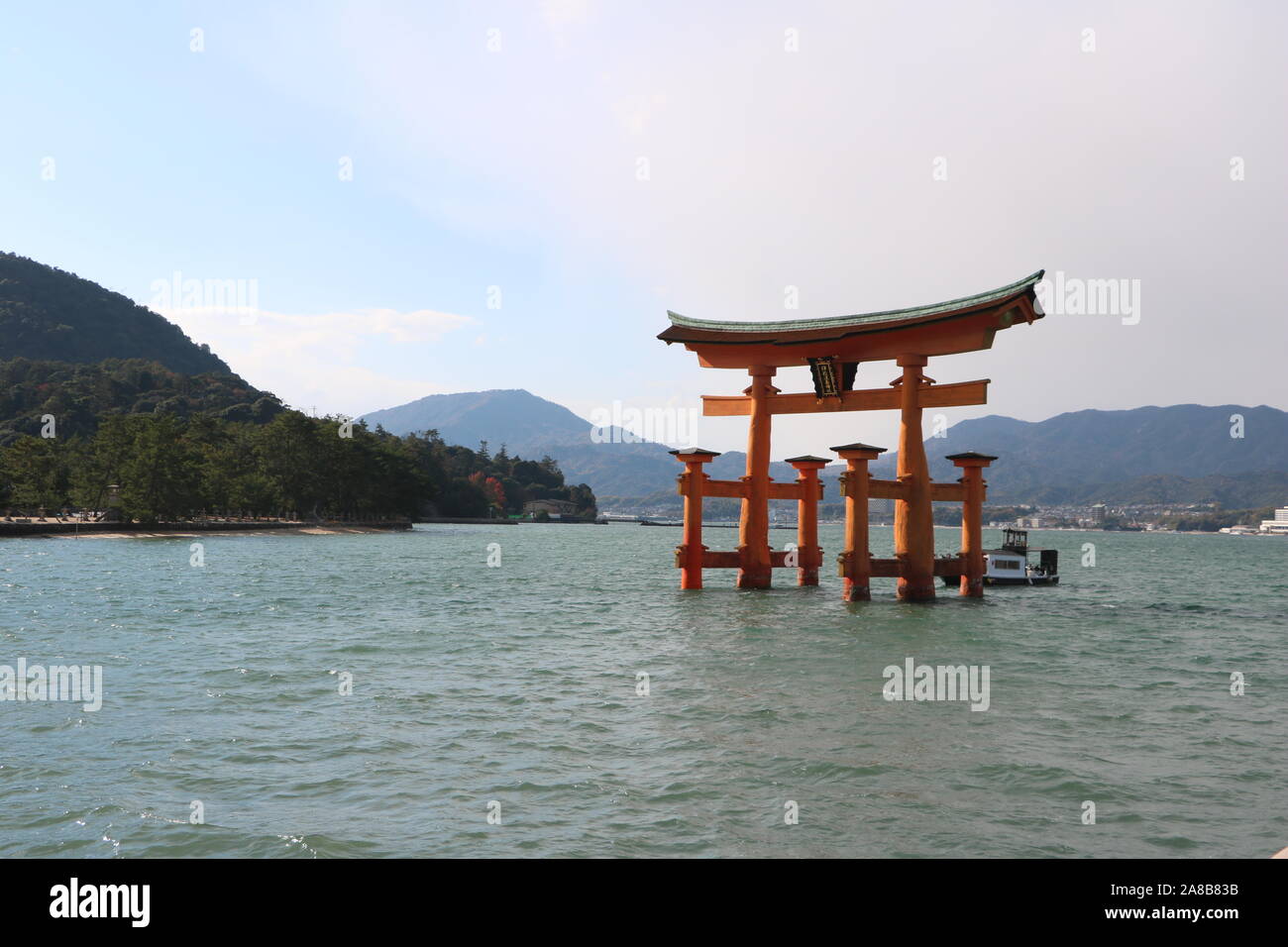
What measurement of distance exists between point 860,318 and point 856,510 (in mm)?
5491

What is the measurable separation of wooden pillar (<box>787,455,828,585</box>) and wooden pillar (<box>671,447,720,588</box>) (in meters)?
3.22

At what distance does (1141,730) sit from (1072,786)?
349cm

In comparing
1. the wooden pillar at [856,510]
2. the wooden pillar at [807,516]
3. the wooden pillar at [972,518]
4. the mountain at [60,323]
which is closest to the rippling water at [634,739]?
the wooden pillar at [856,510]

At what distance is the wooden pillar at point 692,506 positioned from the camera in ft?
89.0

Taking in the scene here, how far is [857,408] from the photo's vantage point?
26.8 meters

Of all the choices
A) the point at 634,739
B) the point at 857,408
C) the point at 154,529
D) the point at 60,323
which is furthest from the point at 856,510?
the point at 60,323

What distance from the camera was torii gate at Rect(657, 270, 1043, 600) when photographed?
960 inches

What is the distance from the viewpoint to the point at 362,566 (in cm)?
4594

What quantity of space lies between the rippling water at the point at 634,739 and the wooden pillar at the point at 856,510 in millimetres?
1769

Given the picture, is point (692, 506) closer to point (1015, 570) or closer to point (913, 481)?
point (913, 481)

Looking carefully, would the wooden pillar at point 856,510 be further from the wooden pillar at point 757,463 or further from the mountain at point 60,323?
the mountain at point 60,323

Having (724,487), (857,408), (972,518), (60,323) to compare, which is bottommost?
(972,518)
